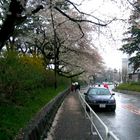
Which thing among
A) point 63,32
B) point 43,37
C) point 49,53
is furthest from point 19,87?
point 49,53

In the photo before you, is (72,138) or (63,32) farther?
(63,32)

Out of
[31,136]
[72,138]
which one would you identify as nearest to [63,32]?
[72,138]

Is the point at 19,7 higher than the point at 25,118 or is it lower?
higher

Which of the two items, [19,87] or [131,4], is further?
[131,4]

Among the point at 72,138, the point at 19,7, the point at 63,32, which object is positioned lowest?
the point at 72,138

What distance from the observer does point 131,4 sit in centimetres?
1574

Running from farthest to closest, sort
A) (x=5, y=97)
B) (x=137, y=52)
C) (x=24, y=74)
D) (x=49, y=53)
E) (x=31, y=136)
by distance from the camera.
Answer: (x=137, y=52) < (x=49, y=53) < (x=24, y=74) < (x=5, y=97) < (x=31, y=136)

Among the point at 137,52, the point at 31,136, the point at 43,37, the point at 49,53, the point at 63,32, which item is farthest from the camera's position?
the point at 137,52

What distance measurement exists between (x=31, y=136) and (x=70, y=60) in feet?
134

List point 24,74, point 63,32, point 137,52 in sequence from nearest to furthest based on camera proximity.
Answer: point 24,74
point 63,32
point 137,52

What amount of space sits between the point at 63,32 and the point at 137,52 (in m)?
39.4

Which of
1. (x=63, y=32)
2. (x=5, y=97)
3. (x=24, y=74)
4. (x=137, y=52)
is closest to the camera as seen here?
(x=5, y=97)

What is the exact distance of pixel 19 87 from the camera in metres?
14.4

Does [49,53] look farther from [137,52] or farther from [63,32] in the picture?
[137,52]
